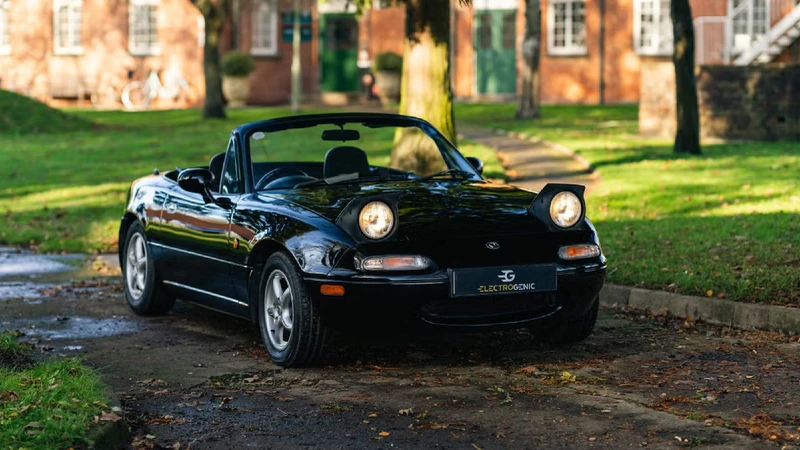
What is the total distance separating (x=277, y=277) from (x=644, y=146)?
1772 centimetres

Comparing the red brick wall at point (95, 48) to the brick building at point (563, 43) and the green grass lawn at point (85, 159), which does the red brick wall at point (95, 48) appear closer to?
the green grass lawn at point (85, 159)

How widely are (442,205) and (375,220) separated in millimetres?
624

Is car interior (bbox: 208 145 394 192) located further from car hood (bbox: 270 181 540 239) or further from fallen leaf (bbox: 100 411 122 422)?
fallen leaf (bbox: 100 411 122 422)

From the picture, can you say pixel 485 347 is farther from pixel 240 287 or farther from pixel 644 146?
pixel 644 146

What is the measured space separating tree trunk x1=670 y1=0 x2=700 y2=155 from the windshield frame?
45.9 ft

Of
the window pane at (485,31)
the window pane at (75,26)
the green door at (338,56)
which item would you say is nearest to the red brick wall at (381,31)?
the green door at (338,56)

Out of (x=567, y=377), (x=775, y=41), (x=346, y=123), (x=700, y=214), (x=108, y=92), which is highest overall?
(x=775, y=41)

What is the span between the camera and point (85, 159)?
25.7 metres

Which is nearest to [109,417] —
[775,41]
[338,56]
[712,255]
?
[712,255]

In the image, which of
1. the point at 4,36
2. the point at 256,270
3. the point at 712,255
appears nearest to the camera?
the point at 256,270

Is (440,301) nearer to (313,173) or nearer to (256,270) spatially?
(256,270)

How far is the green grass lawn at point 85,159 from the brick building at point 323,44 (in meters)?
5.32

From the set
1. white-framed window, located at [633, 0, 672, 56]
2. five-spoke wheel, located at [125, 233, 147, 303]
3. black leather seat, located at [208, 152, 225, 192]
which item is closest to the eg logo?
black leather seat, located at [208, 152, 225, 192]

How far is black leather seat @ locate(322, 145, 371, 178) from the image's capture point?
9.28 metres
